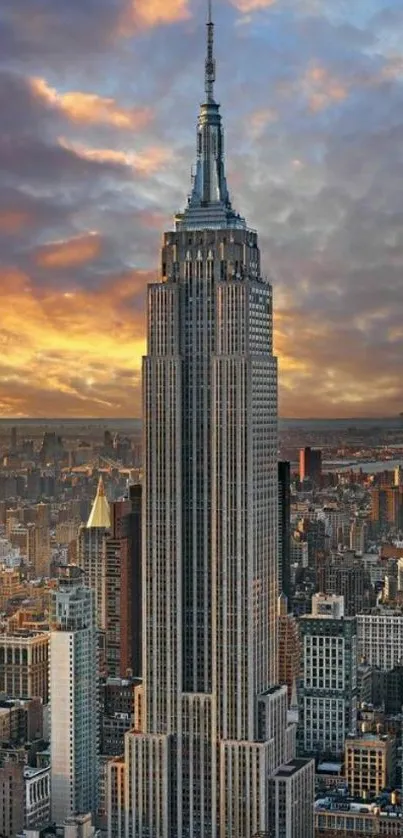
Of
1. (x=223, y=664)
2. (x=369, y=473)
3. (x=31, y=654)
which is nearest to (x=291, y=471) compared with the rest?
(x=369, y=473)

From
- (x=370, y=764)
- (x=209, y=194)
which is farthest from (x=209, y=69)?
(x=370, y=764)

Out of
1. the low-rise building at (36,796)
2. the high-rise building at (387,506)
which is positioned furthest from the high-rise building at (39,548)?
the high-rise building at (387,506)

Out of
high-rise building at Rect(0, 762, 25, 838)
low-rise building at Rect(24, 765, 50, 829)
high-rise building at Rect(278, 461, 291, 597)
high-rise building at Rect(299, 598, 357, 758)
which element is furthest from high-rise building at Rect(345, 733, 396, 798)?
high-rise building at Rect(0, 762, 25, 838)

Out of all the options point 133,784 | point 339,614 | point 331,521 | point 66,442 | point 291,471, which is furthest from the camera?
point 339,614

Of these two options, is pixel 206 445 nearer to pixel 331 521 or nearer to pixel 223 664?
pixel 223 664

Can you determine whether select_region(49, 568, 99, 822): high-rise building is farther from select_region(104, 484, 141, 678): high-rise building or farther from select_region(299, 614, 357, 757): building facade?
select_region(299, 614, 357, 757): building facade

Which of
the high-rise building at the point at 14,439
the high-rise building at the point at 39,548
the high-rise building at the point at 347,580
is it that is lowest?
the high-rise building at the point at 347,580

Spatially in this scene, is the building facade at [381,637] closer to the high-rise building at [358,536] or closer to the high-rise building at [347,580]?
the high-rise building at [347,580]
